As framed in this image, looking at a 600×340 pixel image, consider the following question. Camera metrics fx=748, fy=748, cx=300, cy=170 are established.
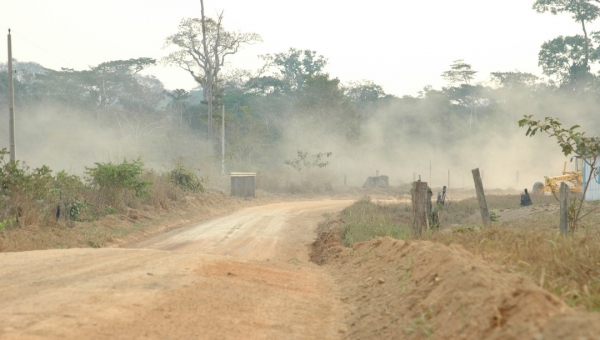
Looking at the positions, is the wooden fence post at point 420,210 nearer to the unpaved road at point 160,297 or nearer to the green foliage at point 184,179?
the unpaved road at point 160,297

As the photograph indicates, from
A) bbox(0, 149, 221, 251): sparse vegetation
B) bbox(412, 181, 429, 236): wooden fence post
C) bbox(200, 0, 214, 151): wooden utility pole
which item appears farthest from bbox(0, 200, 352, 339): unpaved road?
bbox(200, 0, 214, 151): wooden utility pole

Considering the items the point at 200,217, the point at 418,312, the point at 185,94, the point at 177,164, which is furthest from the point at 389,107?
the point at 418,312

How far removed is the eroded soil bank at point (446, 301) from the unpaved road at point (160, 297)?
0.47 meters

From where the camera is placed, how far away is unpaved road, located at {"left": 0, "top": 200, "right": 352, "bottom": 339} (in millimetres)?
7164

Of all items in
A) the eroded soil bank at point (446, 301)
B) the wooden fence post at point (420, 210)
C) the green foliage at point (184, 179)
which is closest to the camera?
the eroded soil bank at point (446, 301)

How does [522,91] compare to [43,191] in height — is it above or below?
above

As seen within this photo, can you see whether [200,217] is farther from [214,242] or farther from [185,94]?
[185,94]

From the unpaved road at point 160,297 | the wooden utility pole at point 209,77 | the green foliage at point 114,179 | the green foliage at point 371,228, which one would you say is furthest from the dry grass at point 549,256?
the wooden utility pole at point 209,77

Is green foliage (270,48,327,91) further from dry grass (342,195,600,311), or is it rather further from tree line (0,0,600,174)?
dry grass (342,195,600,311)

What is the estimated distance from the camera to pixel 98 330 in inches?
272

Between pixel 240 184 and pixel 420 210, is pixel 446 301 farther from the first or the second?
pixel 240 184

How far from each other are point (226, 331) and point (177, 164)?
110ft

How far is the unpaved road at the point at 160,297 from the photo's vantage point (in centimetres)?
716

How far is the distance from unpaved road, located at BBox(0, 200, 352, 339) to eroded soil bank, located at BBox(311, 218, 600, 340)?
1.54 ft
